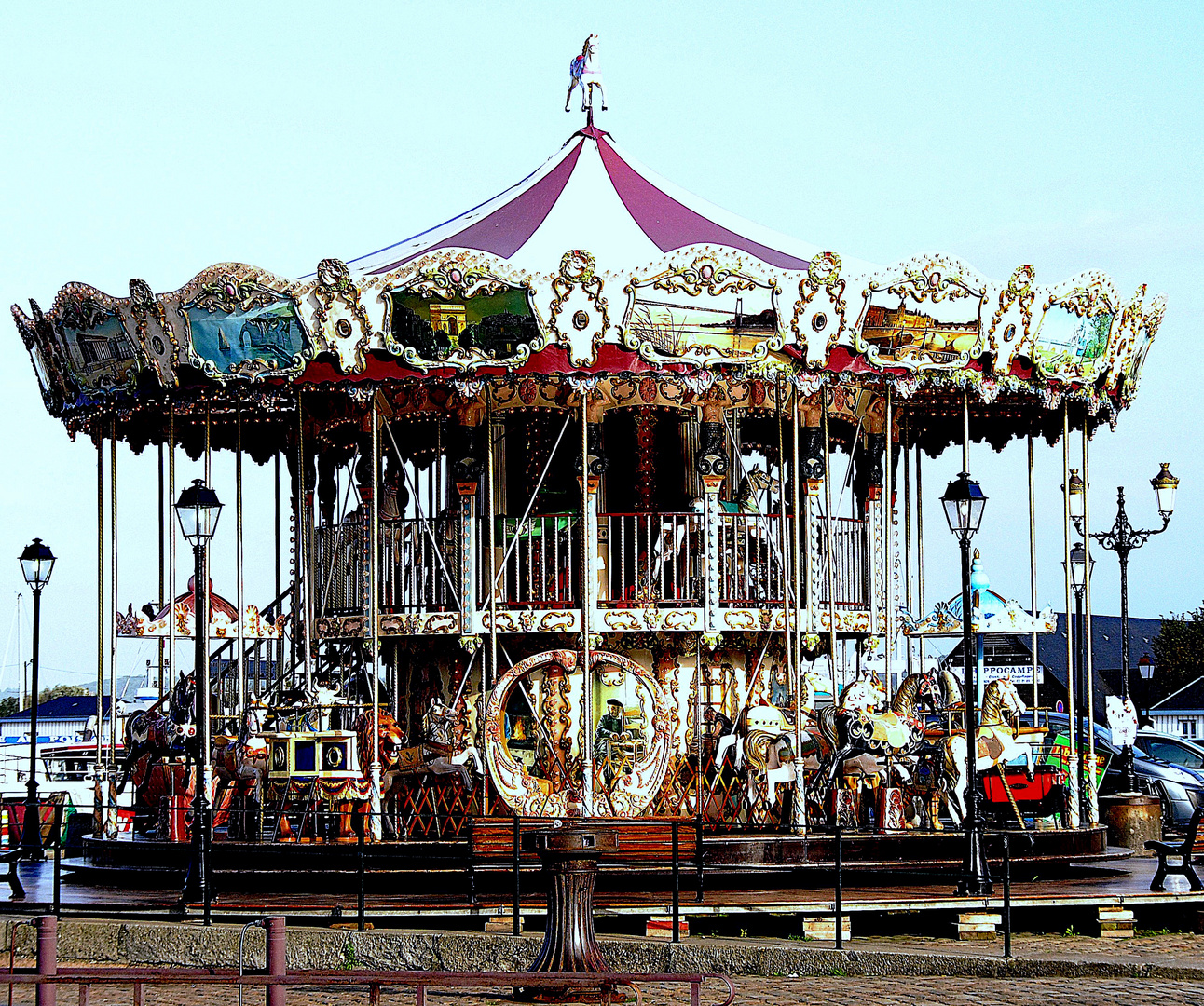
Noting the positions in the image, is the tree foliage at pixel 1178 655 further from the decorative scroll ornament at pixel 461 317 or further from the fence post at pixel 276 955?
the fence post at pixel 276 955

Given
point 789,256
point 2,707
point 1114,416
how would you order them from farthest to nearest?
point 2,707, point 1114,416, point 789,256

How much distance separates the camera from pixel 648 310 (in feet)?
68.3

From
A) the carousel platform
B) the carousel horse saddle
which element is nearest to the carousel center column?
the carousel horse saddle

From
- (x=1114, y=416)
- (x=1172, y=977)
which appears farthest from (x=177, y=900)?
(x=1114, y=416)

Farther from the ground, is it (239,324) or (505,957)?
(239,324)

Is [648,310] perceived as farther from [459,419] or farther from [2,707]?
[2,707]

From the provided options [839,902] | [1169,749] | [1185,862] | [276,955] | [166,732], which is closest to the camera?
[276,955]

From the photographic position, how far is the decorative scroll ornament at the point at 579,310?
20.6m

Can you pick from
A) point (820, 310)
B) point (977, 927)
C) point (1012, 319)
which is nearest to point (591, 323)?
point (820, 310)

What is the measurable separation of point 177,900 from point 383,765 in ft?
12.1

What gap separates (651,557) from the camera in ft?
76.4

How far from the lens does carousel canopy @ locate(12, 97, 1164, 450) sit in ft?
67.9

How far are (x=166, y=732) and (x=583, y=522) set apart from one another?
5.64 metres

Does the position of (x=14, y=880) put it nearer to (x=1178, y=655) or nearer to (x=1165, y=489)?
(x=1165, y=489)
